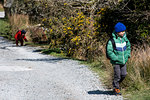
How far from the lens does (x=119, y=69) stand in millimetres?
6559

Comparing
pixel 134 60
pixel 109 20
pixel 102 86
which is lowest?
pixel 102 86

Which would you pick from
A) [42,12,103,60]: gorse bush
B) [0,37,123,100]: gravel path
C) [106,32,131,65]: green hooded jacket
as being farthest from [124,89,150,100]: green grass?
[42,12,103,60]: gorse bush

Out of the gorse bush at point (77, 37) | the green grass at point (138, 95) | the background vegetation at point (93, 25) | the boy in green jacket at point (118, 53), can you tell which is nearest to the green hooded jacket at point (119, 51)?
the boy in green jacket at point (118, 53)

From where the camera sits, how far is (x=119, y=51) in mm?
6555

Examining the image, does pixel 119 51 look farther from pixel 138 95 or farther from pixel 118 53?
pixel 138 95

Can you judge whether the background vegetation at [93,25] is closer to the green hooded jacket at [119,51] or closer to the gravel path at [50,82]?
the gravel path at [50,82]

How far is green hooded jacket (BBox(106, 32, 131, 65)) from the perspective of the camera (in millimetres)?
6488

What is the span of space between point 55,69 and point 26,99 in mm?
3791

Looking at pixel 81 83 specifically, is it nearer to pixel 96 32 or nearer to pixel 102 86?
pixel 102 86

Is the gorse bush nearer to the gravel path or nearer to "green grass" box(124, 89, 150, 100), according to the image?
the gravel path

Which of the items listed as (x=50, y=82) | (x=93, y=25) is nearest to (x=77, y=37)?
(x=93, y=25)

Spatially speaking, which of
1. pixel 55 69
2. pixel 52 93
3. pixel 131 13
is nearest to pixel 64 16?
pixel 131 13

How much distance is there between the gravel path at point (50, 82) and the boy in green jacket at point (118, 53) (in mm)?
493

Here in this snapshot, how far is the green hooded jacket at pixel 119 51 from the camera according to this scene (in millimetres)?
6488
